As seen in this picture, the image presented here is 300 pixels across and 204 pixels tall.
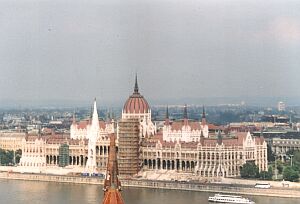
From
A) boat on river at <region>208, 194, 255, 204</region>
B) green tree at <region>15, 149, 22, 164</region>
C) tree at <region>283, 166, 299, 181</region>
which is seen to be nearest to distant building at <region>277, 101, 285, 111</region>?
green tree at <region>15, 149, 22, 164</region>

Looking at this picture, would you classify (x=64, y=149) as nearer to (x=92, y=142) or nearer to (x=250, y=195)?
(x=92, y=142)

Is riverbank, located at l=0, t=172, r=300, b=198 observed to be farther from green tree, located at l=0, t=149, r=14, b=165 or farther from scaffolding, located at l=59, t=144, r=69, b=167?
green tree, located at l=0, t=149, r=14, b=165

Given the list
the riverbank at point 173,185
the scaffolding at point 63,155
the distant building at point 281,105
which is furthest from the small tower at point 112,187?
the distant building at point 281,105

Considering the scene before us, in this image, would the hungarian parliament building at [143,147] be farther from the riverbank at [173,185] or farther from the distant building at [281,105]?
the distant building at [281,105]

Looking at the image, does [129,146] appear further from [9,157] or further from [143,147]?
[9,157]

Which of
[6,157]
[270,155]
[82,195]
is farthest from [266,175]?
[6,157]

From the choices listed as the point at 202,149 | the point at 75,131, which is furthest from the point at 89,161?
the point at 202,149
